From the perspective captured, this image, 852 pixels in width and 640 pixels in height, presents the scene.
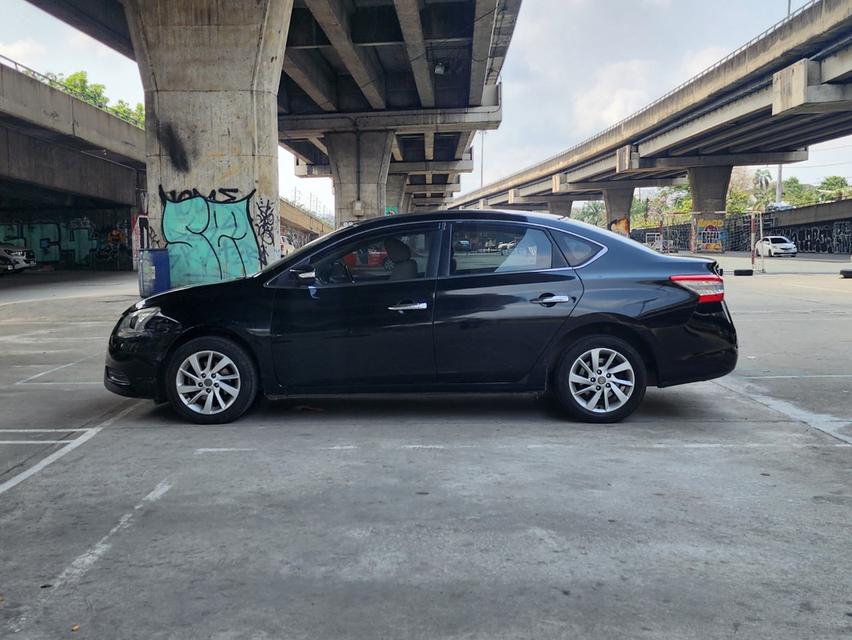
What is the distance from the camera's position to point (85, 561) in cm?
340

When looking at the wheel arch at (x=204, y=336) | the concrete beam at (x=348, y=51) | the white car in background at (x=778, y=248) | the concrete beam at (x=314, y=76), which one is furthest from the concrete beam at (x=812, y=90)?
the wheel arch at (x=204, y=336)

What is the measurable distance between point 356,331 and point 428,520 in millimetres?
2288

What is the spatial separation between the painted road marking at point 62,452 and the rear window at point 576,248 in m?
3.93

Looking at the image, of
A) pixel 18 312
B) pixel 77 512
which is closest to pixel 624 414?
pixel 77 512

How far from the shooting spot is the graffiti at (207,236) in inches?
536

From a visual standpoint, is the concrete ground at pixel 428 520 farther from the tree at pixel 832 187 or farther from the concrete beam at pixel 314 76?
the tree at pixel 832 187

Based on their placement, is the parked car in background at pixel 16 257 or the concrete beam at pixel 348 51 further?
the parked car in background at pixel 16 257

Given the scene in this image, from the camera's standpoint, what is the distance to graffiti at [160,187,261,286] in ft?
44.7

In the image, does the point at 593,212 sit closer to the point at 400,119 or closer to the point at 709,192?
the point at 709,192

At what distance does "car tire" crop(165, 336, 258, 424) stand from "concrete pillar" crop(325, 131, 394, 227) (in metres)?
30.1

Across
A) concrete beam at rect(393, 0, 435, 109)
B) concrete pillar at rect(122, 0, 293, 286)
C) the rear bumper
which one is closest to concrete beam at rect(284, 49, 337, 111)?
concrete beam at rect(393, 0, 435, 109)

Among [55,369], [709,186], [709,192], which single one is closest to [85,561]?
[55,369]

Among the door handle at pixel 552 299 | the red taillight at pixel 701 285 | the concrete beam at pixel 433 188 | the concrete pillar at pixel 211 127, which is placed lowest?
the door handle at pixel 552 299

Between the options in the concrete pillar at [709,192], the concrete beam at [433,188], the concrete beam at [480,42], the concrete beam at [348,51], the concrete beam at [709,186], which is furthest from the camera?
the concrete beam at [433,188]
